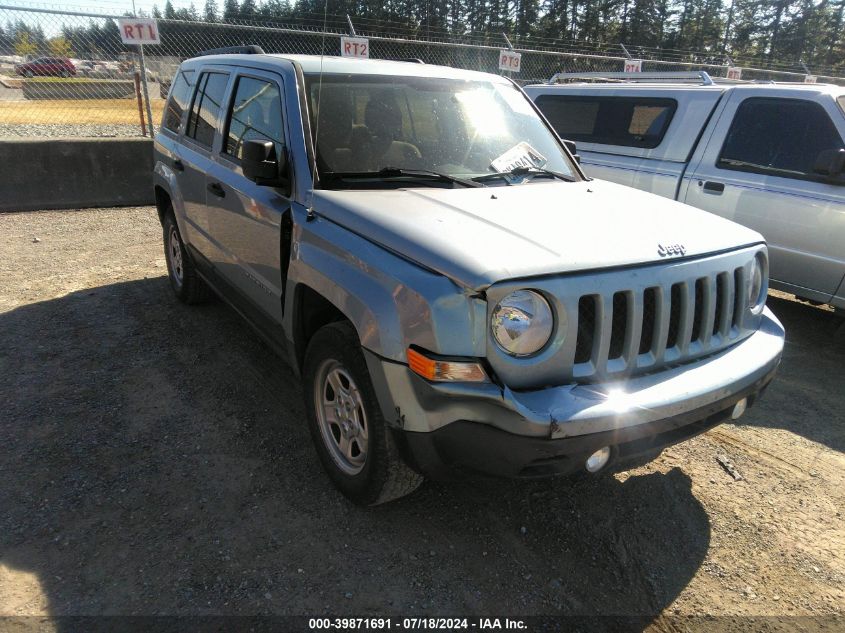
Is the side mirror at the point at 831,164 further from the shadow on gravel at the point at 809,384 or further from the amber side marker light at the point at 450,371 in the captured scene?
the amber side marker light at the point at 450,371

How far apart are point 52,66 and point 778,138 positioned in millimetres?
10204

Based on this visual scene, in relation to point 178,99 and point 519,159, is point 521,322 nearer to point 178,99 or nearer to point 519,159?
point 519,159

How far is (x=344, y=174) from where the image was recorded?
3107 mm

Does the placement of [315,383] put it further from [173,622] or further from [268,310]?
[173,622]

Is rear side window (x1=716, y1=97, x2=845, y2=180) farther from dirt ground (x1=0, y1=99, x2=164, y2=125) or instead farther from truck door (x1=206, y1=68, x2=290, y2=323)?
dirt ground (x1=0, y1=99, x2=164, y2=125)

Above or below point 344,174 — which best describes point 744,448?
below

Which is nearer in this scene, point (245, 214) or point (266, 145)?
point (266, 145)

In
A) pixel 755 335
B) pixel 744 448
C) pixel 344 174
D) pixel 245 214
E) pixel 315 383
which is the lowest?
pixel 744 448

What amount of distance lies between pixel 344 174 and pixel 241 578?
6.13ft

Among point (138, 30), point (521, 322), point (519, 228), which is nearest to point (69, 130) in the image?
point (138, 30)

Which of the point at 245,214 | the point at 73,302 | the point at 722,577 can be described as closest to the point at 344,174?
the point at 245,214

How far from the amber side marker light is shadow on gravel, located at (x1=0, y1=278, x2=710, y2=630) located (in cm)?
59

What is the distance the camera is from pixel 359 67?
3.57 metres

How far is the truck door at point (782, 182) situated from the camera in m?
4.84
